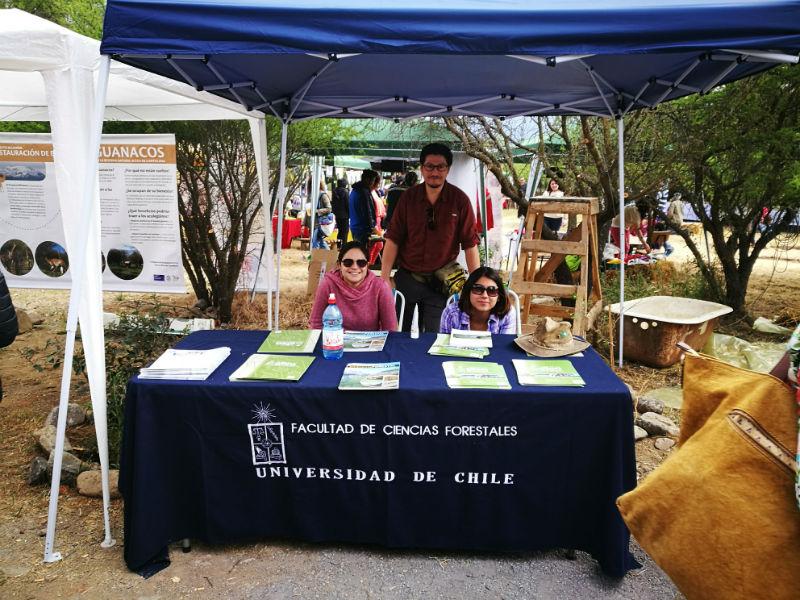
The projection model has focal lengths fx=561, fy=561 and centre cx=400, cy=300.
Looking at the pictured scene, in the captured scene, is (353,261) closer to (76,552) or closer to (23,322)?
(76,552)

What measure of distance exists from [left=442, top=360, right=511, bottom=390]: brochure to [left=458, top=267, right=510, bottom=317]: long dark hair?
2.24ft

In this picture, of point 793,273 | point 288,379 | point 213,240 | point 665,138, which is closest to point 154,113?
point 213,240

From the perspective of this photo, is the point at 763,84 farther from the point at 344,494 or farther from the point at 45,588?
the point at 45,588

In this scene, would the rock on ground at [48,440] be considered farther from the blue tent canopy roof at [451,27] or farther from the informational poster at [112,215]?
the blue tent canopy roof at [451,27]

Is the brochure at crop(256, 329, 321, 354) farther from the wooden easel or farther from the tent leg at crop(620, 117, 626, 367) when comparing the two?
the tent leg at crop(620, 117, 626, 367)

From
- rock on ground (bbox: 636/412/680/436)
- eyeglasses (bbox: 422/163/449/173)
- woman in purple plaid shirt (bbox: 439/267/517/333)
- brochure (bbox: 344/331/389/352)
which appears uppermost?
eyeglasses (bbox: 422/163/449/173)

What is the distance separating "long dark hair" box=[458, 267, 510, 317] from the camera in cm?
314

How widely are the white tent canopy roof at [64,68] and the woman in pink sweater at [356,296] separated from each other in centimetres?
156

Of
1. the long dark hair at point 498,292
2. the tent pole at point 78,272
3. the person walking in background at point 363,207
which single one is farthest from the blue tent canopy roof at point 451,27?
the person walking in background at point 363,207

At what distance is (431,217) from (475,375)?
6.20 ft

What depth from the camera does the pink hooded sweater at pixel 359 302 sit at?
3.34m

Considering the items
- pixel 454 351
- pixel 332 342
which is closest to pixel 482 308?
pixel 454 351

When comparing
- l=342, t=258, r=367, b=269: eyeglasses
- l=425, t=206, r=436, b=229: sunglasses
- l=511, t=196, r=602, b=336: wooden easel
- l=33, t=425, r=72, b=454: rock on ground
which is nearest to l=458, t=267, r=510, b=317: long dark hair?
l=342, t=258, r=367, b=269: eyeglasses

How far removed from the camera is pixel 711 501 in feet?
4.14
